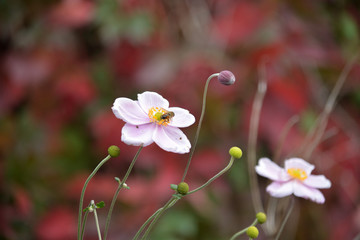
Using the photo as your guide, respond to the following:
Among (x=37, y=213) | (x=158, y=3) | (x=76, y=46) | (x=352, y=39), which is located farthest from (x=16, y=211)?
(x=352, y=39)

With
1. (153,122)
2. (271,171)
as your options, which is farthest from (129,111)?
(271,171)

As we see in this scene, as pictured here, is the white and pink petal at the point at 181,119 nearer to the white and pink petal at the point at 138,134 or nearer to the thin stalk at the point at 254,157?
the white and pink petal at the point at 138,134

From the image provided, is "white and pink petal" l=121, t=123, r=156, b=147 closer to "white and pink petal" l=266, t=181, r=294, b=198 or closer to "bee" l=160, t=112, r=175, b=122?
"bee" l=160, t=112, r=175, b=122

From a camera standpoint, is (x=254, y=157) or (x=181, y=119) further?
(x=254, y=157)

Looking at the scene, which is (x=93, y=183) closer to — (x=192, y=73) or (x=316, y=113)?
(x=192, y=73)

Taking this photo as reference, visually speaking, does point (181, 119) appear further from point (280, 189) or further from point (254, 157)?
point (254, 157)

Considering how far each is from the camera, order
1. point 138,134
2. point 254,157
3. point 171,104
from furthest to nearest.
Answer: point 171,104, point 254,157, point 138,134

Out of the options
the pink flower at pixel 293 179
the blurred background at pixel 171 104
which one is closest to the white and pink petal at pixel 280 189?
the pink flower at pixel 293 179

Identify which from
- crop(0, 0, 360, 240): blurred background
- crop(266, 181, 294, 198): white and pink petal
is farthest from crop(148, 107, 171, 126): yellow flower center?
crop(0, 0, 360, 240): blurred background
